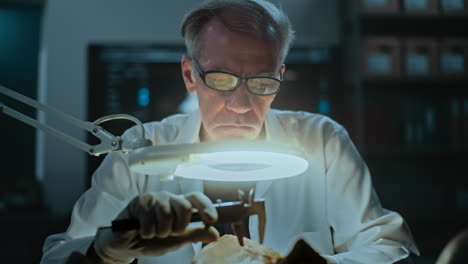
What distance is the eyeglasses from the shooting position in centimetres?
97

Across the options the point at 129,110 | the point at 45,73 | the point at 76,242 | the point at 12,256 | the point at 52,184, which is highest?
the point at 45,73

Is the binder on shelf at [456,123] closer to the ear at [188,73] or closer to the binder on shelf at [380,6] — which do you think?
the binder on shelf at [380,6]

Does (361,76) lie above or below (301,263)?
above

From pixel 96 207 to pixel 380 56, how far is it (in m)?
2.30

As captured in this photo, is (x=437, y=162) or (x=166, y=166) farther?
(x=437, y=162)

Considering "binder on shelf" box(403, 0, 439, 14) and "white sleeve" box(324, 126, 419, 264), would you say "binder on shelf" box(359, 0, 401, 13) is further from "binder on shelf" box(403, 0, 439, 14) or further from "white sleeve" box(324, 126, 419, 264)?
"white sleeve" box(324, 126, 419, 264)

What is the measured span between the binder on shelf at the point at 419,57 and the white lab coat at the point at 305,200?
1.72 metres

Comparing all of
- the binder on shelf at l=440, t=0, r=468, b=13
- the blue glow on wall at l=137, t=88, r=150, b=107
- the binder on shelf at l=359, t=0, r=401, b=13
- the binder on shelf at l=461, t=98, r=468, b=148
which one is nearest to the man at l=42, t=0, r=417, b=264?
the blue glow on wall at l=137, t=88, r=150, b=107

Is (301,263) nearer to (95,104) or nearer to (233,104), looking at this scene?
(233,104)

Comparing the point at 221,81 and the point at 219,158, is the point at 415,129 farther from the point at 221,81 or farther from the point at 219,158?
the point at 219,158

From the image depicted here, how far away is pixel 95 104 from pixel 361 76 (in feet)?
5.37

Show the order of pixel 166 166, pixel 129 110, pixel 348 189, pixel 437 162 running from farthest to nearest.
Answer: pixel 437 162
pixel 129 110
pixel 348 189
pixel 166 166

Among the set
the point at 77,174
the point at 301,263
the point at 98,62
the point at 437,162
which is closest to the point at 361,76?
the point at 437,162

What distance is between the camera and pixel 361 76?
291 cm
